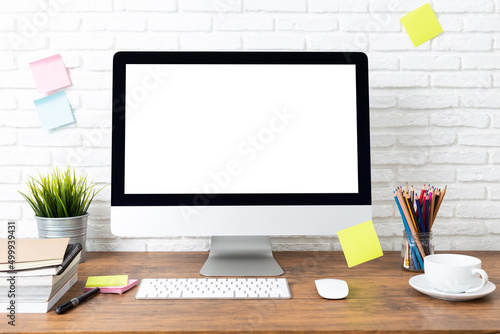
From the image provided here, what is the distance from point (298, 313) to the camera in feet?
2.45

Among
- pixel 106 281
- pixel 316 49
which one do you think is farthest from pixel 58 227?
pixel 316 49

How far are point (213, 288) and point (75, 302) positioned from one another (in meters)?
0.27

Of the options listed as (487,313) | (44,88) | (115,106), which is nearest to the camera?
(487,313)

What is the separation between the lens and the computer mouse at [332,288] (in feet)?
2.68

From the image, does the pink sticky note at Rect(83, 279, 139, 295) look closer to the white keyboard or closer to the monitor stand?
the white keyboard

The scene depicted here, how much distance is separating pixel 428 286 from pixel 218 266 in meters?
0.48

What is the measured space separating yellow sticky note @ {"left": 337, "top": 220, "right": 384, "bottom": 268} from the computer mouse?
120 millimetres

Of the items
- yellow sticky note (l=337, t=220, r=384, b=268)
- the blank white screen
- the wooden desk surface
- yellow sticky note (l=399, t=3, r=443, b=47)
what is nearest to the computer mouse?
the wooden desk surface

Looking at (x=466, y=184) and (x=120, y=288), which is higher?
(x=466, y=184)

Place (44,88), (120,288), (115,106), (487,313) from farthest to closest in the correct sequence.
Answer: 1. (44,88)
2. (115,106)
3. (120,288)
4. (487,313)

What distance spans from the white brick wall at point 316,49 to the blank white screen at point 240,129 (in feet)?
0.99

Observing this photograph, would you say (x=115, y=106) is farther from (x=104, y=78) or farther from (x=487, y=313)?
(x=487, y=313)

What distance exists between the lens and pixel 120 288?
2.82 feet

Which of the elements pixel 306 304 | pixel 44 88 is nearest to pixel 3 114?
pixel 44 88
